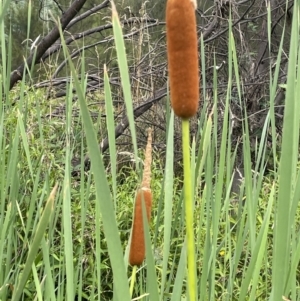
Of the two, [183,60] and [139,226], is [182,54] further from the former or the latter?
[139,226]

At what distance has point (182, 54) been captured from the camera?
0.23m

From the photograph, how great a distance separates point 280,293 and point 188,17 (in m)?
0.15

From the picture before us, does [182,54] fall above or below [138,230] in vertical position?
above

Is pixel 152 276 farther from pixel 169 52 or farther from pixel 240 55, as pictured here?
pixel 240 55

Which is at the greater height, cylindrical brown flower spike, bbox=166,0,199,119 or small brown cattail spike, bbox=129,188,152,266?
cylindrical brown flower spike, bbox=166,0,199,119

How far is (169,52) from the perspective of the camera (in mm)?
238

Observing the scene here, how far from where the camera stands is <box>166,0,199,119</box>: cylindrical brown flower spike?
0.23 m

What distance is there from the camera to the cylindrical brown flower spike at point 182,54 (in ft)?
0.76

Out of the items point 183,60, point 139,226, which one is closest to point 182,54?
point 183,60

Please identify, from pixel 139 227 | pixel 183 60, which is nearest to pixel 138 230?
pixel 139 227

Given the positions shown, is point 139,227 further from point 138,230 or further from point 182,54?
point 182,54

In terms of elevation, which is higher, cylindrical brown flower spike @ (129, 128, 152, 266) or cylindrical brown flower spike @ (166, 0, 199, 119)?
cylindrical brown flower spike @ (166, 0, 199, 119)

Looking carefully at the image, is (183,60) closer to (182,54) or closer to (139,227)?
(182,54)

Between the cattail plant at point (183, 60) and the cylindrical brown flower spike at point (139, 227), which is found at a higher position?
the cattail plant at point (183, 60)
